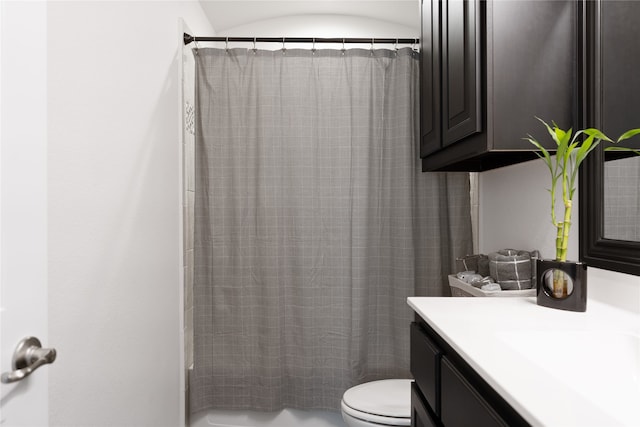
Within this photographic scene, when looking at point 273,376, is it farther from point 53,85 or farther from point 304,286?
point 53,85

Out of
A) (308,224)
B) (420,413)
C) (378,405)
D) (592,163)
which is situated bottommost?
(378,405)

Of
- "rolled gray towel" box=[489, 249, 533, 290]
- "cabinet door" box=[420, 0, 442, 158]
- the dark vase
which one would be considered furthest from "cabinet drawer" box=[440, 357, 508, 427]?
"cabinet door" box=[420, 0, 442, 158]

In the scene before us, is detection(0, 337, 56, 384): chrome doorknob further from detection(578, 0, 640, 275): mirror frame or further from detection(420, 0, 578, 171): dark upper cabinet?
detection(578, 0, 640, 275): mirror frame

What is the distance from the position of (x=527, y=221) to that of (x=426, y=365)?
85 centimetres

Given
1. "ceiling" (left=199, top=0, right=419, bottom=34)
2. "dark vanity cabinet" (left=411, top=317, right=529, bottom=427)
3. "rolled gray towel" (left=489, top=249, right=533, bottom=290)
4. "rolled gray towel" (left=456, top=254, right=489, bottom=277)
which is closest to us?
"dark vanity cabinet" (left=411, top=317, right=529, bottom=427)

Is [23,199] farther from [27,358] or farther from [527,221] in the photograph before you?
[527,221]

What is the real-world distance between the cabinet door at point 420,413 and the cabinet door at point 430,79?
910 mm

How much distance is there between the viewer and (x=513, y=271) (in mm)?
1366

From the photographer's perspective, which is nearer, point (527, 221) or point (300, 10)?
point (527, 221)

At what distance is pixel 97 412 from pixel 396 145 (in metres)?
1.60

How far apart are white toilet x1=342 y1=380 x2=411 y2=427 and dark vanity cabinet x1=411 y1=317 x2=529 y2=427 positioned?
12.9 inches

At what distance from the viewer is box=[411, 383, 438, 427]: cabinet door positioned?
94cm

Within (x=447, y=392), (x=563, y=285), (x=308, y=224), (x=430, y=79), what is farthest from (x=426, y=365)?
(x=430, y=79)

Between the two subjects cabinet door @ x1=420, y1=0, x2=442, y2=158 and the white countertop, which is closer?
the white countertop
